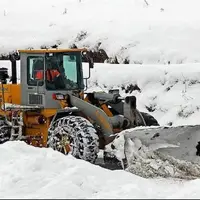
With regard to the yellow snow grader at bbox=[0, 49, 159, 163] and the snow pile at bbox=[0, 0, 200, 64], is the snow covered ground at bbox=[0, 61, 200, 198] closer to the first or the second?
the yellow snow grader at bbox=[0, 49, 159, 163]

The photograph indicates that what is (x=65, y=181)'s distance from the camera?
7336mm

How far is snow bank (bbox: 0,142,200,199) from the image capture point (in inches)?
272

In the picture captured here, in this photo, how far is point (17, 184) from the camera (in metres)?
7.62

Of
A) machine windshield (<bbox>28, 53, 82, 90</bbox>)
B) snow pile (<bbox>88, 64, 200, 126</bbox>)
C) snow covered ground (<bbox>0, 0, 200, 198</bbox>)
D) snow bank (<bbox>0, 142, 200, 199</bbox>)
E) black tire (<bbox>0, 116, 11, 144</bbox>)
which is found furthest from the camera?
snow pile (<bbox>88, 64, 200, 126</bbox>)

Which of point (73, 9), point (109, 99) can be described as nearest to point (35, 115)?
point (109, 99)

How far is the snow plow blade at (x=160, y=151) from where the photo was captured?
9.93 metres

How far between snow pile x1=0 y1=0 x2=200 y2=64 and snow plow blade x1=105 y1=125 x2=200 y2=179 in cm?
783

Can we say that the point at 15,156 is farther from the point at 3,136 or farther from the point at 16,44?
the point at 16,44

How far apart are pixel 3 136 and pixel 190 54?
7.91m

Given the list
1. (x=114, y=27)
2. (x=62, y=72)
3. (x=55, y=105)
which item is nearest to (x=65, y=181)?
(x=55, y=105)

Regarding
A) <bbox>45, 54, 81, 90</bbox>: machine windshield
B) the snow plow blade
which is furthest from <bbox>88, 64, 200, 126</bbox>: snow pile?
the snow plow blade

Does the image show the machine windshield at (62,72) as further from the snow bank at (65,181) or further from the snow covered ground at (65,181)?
the snow bank at (65,181)

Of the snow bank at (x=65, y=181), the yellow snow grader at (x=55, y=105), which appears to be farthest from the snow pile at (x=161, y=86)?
the snow bank at (x=65, y=181)

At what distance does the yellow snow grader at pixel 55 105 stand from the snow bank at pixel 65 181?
2.45 metres
